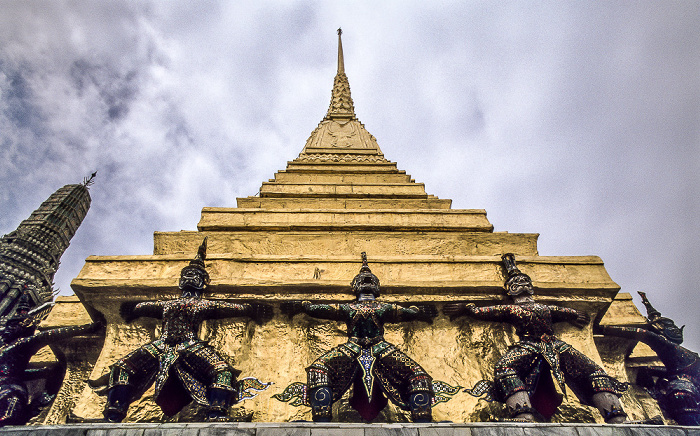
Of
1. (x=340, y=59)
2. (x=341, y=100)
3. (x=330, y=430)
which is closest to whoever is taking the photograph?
(x=330, y=430)

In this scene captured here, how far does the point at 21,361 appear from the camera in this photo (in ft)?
16.8

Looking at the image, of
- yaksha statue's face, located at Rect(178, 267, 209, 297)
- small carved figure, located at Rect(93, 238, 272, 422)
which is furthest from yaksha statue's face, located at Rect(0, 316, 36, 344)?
yaksha statue's face, located at Rect(178, 267, 209, 297)

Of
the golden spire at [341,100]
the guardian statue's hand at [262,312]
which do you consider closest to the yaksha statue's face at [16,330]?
the guardian statue's hand at [262,312]

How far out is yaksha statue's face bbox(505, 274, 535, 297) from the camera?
520 cm

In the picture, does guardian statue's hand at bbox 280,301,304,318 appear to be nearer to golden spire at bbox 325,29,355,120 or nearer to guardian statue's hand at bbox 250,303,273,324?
guardian statue's hand at bbox 250,303,273,324

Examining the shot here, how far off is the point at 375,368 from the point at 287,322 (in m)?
1.47

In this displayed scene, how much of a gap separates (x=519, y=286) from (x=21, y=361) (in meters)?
5.60

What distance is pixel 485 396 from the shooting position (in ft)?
15.5

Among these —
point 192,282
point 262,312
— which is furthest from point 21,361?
point 262,312

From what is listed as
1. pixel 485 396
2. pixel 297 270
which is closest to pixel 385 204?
pixel 297 270

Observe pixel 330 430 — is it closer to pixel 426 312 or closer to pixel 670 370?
pixel 426 312

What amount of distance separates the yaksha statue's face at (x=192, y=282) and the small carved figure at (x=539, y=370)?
3030mm

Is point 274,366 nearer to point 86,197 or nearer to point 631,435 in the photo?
point 631,435

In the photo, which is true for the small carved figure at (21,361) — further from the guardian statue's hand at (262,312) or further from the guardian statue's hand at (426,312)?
the guardian statue's hand at (426,312)
